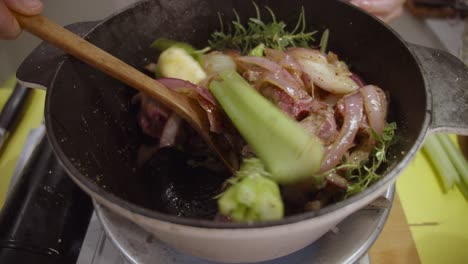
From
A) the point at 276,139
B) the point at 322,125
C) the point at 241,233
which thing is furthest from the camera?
the point at 322,125

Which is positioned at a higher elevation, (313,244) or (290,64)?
(290,64)

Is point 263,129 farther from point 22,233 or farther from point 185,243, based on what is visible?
point 22,233

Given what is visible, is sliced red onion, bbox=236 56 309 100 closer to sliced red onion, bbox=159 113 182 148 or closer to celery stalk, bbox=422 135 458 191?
sliced red onion, bbox=159 113 182 148

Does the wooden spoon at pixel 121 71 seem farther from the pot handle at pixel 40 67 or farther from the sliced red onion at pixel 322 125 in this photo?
the sliced red onion at pixel 322 125

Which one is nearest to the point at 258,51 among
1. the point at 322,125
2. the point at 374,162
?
the point at 322,125

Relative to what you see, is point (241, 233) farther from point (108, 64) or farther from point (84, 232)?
point (84, 232)

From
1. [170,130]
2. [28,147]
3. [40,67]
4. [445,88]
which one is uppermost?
[445,88]

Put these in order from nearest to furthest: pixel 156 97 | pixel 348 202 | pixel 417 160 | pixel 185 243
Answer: pixel 348 202
pixel 185 243
pixel 156 97
pixel 417 160

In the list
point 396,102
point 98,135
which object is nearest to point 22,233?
point 98,135
